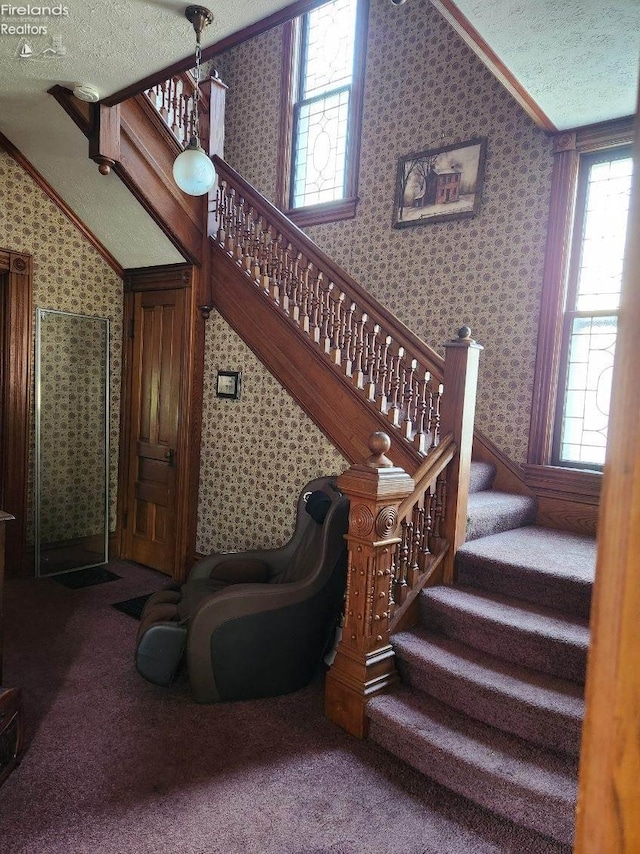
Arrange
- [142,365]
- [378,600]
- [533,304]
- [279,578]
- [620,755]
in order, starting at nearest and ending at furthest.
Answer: [620,755] → [378,600] → [279,578] → [533,304] → [142,365]

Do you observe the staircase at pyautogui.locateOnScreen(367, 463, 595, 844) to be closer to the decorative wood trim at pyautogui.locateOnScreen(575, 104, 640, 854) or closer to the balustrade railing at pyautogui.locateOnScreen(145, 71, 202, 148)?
the decorative wood trim at pyautogui.locateOnScreen(575, 104, 640, 854)

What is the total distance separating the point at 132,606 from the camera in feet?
15.0

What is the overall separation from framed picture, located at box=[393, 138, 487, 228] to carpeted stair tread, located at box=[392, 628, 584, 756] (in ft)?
11.6

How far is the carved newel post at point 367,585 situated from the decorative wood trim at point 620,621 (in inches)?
88.5

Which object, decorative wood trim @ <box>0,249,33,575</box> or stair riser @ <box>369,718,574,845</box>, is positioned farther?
decorative wood trim @ <box>0,249,33,575</box>

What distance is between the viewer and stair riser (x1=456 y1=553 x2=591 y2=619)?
3090 millimetres

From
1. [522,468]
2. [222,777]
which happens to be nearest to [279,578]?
[222,777]

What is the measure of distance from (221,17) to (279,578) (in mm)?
3141

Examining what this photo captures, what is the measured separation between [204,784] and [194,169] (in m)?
3.34

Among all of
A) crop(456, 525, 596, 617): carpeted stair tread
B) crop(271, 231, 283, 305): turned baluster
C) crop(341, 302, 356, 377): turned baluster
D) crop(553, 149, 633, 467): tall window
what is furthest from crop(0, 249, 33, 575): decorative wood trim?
crop(553, 149, 633, 467): tall window

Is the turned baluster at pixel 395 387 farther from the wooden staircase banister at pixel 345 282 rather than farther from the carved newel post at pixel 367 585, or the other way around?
the carved newel post at pixel 367 585

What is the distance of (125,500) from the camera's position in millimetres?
5750

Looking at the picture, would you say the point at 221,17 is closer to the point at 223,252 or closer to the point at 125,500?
the point at 223,252

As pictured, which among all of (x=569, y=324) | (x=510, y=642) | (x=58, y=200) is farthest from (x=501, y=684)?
(x=58, y=200)
